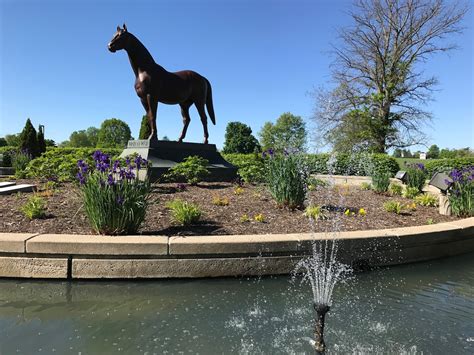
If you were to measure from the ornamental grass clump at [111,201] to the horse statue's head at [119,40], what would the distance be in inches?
179

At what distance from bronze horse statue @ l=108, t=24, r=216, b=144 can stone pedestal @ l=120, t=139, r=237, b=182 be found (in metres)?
0.32

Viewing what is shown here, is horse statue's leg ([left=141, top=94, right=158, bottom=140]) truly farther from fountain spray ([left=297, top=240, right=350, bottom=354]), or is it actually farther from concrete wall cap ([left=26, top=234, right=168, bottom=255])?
fountain spray ([left=297, top=240, right=350, bottom=354])

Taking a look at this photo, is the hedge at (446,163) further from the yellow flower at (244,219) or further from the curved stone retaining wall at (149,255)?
the curved stone retaining wall at (149,255)

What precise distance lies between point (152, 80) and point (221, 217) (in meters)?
4.62

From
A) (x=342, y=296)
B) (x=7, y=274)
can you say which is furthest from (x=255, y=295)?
(x=7, y=274)

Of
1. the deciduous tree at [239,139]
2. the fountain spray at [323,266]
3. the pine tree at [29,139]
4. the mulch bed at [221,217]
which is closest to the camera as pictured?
the fountain spray at [323,266]

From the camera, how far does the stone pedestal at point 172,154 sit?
8234 millimetres

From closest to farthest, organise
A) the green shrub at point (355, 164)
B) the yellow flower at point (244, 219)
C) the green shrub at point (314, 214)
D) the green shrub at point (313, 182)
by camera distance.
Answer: the yellow flower at point (244, 219) < the green shrub at point (314, 214) < the green shrub at point (313, 182) < the green shrub at point (355, 164)

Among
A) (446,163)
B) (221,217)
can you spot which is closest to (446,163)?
(446,163)

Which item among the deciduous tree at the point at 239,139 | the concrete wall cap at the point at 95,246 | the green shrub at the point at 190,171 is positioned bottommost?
the concrete wall cap at the point at 95,246

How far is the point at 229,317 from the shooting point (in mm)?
2941

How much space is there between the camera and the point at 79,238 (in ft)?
12.1

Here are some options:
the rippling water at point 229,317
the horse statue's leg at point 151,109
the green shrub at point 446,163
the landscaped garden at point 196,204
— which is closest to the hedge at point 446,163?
the green shrub at point 446,163

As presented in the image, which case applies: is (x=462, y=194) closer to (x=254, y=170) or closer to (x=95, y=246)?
(x=254, y=170)
